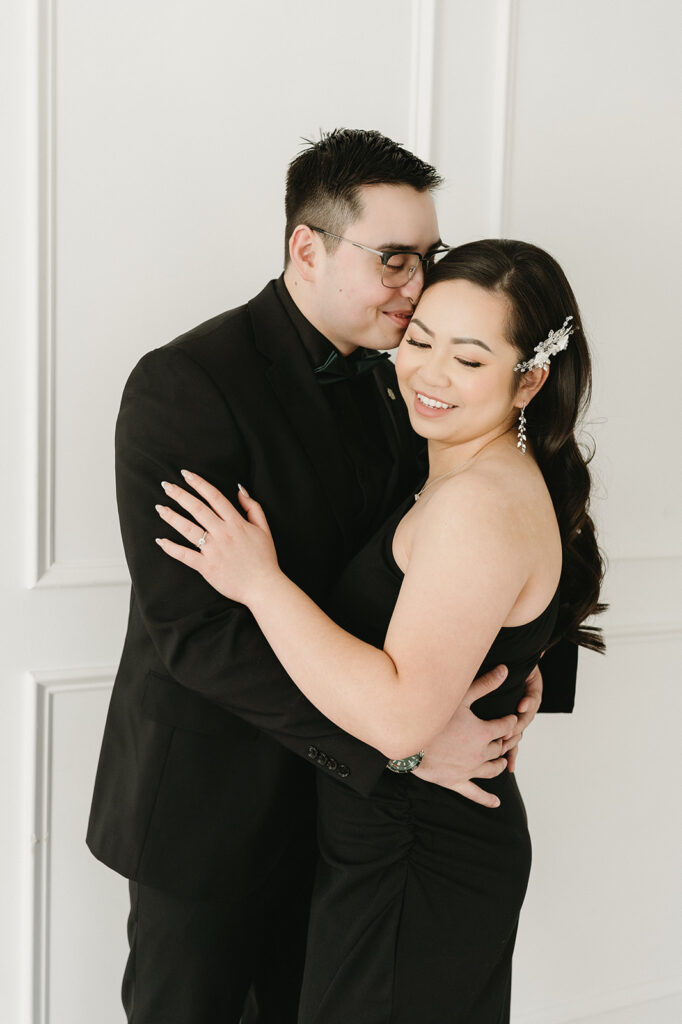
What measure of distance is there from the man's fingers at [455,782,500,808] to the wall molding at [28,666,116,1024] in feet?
2.93

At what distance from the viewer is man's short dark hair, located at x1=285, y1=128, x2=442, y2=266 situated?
67.3 inches

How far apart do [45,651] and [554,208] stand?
168cm

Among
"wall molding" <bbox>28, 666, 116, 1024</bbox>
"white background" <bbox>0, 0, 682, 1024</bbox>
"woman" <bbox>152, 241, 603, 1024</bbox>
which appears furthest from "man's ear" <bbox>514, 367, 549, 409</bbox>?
"wall molding" <bbox>28, 666, 116, 1024</bbox>

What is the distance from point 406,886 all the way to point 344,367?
92 centimetres

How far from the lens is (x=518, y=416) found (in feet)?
5.67

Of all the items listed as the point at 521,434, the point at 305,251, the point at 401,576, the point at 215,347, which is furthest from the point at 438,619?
the point at 305,251

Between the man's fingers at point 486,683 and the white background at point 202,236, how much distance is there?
910mm

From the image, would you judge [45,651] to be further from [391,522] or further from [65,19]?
[65,19]

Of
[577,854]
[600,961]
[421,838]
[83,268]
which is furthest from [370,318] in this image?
[600,961]

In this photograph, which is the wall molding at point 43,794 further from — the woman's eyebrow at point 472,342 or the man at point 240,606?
the woman's eyebrow at point 472,342

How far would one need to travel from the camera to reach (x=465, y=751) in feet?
5.35

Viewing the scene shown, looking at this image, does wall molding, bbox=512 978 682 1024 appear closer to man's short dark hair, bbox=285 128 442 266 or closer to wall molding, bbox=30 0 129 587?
wall molding, bbox=30 0 129 587

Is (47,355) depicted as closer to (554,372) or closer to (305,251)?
(305,251)

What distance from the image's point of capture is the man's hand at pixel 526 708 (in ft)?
5.87
